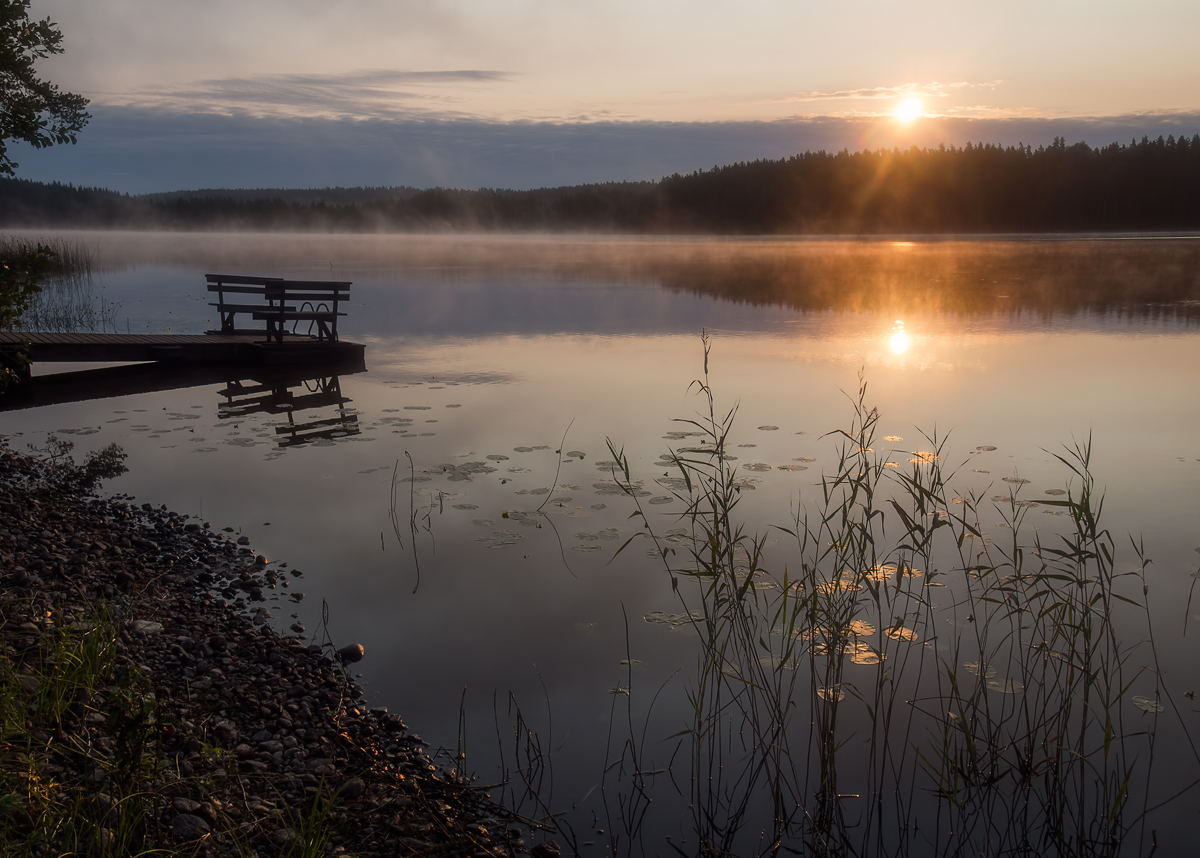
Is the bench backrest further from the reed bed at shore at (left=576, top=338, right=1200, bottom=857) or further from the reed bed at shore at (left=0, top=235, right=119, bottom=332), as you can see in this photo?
the reed bed at shore at (left=576, top=338, right=1200, bottom=857)

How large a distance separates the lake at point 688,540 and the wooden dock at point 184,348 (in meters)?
0.78

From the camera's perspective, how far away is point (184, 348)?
13.3 meters

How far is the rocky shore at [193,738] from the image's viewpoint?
2.88 meters

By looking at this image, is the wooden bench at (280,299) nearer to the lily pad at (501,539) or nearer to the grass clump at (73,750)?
the lily pad at (501,539)

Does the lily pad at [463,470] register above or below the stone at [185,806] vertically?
above

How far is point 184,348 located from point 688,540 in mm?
10383

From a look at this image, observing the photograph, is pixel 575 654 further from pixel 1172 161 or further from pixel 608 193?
pixel 608 193

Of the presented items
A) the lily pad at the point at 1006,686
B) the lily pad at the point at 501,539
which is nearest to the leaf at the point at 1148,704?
the lily pad at the point at 1006,686

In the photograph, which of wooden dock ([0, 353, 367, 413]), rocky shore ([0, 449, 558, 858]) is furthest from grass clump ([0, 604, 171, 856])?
wooden dock ([0, 353, 367, 413])

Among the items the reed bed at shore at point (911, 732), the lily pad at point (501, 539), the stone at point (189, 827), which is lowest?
the reed bed at shore at point (911, 732)

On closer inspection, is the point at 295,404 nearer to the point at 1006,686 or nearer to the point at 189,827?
the point at 189,827

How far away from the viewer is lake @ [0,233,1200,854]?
3785 mm

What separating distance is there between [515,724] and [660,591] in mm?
1746

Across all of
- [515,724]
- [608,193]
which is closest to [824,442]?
[515,724]
